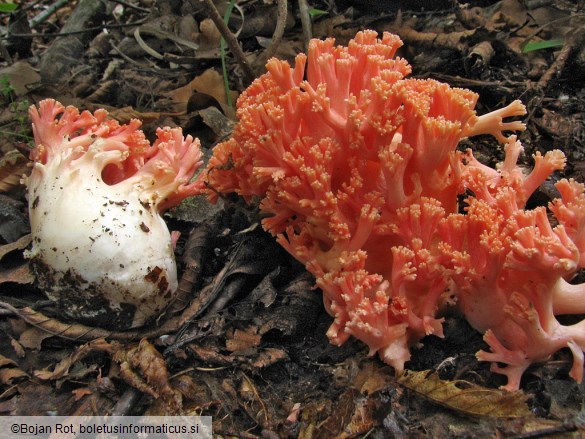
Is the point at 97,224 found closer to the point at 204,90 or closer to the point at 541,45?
the point at 204,90

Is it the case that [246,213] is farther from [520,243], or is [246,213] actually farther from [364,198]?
[520,243]

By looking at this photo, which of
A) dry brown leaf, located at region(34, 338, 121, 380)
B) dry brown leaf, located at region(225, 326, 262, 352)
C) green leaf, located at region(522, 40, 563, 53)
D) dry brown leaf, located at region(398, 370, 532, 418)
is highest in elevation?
green leaf, located at region(522, 40, 563, 53)

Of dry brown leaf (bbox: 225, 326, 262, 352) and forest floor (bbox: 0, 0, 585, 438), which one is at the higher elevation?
forest floor (bbox: 0, 0, 585, 438)

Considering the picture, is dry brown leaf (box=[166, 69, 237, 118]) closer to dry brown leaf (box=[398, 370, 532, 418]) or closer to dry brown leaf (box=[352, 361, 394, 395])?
dry brown leaf (box=[352, 361, 394, 395])

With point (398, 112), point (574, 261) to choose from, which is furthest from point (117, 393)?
point (574, 261)

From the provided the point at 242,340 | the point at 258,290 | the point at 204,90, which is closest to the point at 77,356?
the point at 242,340

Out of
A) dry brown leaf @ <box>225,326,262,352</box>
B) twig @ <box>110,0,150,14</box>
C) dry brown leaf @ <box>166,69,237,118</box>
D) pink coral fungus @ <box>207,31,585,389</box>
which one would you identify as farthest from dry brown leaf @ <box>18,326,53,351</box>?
twig @ <box>110,0,150,14</box>

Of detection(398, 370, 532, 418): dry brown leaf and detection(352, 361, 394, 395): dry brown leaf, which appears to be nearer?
detection(398, 370, 532, 418): dry brown leaf
